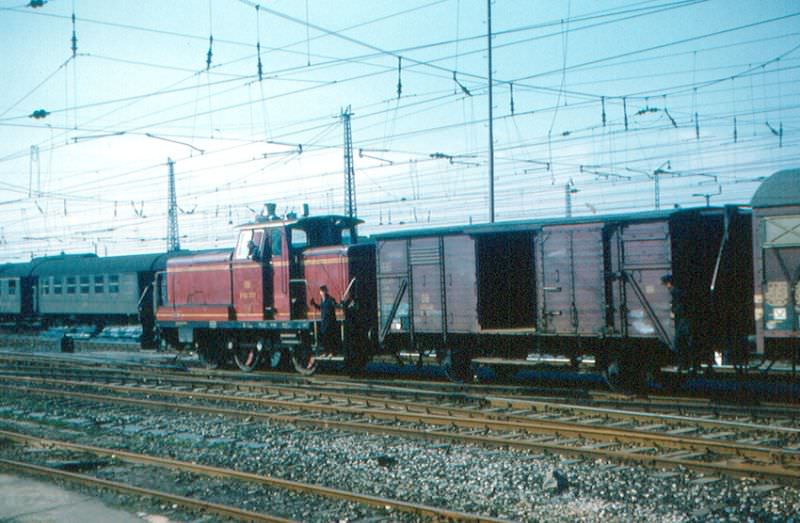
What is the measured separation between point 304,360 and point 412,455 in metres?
9.81

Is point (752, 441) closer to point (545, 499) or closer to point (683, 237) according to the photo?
point (545, 499)

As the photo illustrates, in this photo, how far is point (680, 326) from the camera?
13219 millimetres

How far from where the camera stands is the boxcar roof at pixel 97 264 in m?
Answer: 31.7

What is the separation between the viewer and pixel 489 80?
22250mm

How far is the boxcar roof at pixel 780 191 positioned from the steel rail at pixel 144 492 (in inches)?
382

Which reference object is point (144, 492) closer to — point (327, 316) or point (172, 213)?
point (327, 316)

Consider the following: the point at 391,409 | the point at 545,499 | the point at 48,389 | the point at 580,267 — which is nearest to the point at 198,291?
the point at 48,389

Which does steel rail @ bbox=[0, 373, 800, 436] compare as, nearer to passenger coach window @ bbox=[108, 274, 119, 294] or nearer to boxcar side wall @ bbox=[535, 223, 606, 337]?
boxcar side wall @ bbox=[535, 223, 606, 337]

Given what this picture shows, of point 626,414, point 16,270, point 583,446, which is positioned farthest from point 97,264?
point 583,446

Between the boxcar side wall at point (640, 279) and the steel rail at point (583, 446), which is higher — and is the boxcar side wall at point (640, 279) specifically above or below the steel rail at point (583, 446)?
above

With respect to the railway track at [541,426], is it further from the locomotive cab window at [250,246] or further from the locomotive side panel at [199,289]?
the locomotive side panel at [199,289]

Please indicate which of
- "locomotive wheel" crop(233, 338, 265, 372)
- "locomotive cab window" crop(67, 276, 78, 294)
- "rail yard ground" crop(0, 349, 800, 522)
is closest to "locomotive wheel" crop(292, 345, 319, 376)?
"locomotive wheel" crop(233, 338, 265, 372)

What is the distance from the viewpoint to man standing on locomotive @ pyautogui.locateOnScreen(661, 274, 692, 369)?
1320cm

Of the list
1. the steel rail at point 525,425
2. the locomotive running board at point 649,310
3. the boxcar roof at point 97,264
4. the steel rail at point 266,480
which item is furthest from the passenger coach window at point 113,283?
the locomotive running board at point 649,310
